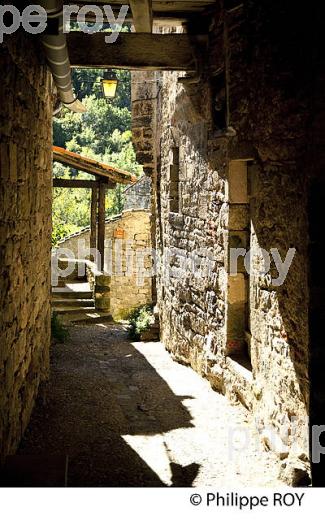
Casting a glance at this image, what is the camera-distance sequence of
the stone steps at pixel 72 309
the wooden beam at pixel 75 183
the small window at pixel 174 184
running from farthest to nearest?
the wooden beam at pixel 75 183 < the stone steps at pixel 72 309 < the small window at pixel 174 184

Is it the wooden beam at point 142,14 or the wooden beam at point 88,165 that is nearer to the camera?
the wooden beam at point 142,14

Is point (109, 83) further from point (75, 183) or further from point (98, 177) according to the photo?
point (98, 177)

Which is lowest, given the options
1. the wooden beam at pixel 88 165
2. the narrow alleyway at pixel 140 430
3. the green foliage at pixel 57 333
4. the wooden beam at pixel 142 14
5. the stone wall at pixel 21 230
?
the narrow alleyway at pixel 140 430

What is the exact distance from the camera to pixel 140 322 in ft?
33.5

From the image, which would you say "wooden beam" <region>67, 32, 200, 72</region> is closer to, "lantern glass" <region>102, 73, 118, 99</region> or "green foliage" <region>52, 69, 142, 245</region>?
"lantern glass" <region>102, 73, 118, 99</region>

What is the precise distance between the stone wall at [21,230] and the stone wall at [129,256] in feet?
42.9

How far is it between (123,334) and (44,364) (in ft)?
14.4

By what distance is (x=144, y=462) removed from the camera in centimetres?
434

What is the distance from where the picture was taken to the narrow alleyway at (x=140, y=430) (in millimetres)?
4145

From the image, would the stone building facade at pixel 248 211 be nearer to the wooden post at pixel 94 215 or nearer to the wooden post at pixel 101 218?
the wooden post at pixel 101 218

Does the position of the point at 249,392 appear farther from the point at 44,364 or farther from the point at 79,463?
the point at 44,364

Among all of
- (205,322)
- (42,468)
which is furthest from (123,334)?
(42,468)

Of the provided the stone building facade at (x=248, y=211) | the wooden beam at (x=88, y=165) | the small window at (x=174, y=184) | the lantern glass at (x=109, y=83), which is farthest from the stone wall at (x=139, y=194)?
the stone building facade at (x=248, y=211)

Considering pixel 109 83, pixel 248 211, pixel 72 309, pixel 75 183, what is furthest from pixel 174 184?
pixel 75 183
